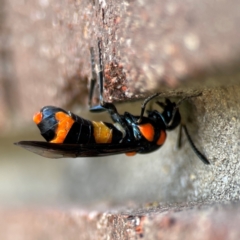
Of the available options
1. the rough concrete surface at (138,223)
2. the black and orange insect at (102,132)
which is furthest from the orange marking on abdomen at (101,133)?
the rough concrete surface at (138,223)

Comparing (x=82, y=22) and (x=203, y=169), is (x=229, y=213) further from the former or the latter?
(x=82, y=22)

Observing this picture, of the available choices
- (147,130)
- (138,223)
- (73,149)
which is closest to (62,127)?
(73,149)

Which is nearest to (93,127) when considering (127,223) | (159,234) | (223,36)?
(127,223)

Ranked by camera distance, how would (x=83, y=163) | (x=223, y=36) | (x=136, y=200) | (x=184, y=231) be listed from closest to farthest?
Result: (x=223, y=36)
(x=184, y=231)
(x=136, y=200)
(x=83, y=163)

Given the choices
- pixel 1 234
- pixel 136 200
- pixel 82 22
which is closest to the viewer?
pixel 82 22

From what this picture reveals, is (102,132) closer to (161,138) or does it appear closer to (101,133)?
(101,133)

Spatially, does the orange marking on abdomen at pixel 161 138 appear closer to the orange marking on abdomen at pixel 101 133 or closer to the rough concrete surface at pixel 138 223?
the orange marking on abdomen at pixel 101 133
